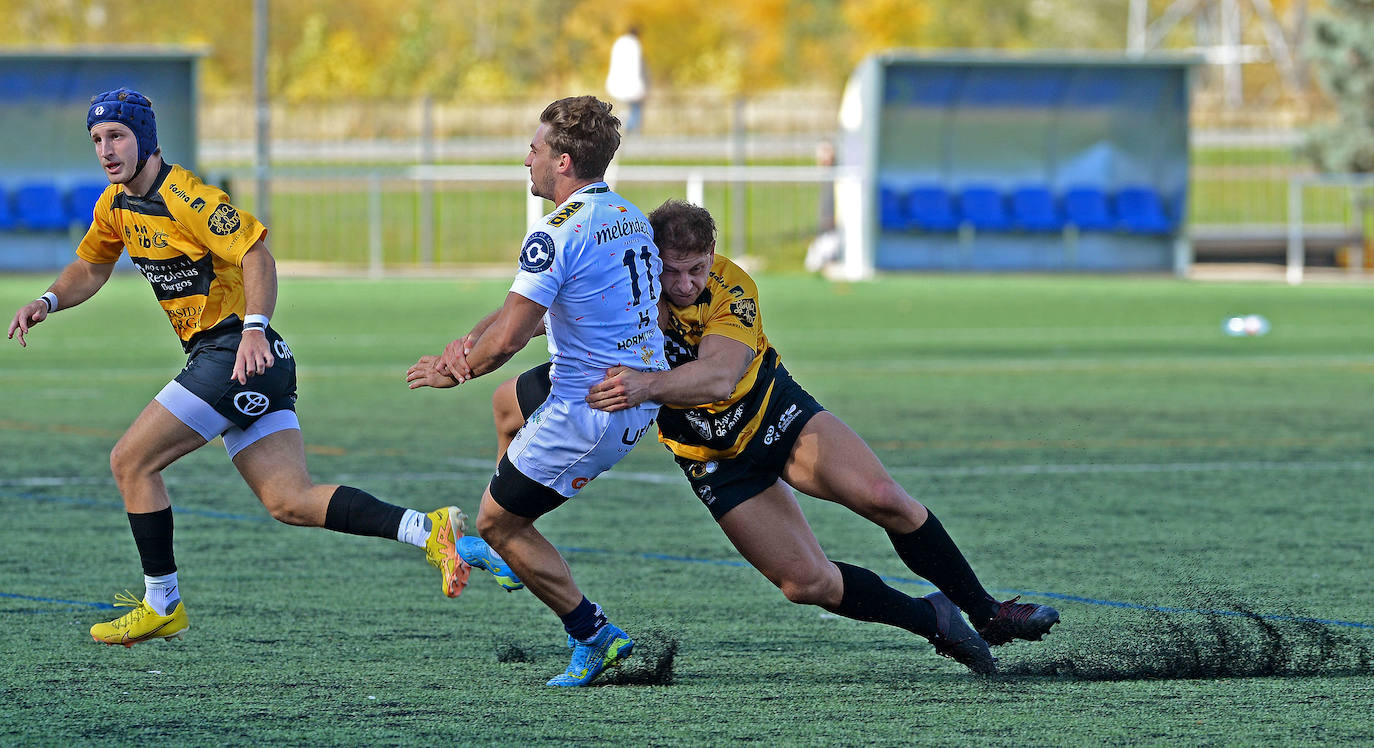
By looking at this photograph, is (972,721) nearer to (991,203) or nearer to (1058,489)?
(1058,489)

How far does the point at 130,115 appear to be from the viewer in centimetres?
586

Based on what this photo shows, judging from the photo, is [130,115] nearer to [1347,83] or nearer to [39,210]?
[39,210]

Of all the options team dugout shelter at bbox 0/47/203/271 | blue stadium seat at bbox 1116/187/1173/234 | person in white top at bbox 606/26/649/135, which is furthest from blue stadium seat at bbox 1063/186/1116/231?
team dugout shelter at bbox 0/47/203/271

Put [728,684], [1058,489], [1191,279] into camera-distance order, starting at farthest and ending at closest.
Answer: [1191,279], [1058,489], [728,684]

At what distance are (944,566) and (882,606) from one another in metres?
0.27

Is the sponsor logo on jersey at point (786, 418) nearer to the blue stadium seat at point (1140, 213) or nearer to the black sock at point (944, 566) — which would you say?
the black sock at point (944, 566)

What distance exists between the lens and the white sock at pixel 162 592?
5.85 metres

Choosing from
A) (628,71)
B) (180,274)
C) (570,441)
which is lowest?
(570,441)

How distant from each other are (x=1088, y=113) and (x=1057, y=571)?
24.2 metres

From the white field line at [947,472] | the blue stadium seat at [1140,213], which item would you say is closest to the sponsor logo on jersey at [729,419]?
the white field line at [947,472]

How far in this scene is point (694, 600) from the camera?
6707mm

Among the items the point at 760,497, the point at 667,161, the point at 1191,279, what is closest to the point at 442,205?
the point at 667,161

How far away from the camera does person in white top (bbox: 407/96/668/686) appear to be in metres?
4.98

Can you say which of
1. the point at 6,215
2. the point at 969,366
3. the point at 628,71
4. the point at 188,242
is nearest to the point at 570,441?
the point at 188,242
